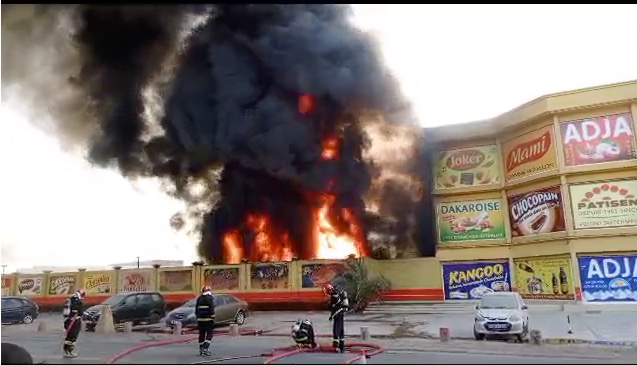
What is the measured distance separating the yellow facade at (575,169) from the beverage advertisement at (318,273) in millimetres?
7592

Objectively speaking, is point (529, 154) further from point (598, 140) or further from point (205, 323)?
point (205, 323)

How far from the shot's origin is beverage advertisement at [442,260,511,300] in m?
26.8

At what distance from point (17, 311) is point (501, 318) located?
21072 mm

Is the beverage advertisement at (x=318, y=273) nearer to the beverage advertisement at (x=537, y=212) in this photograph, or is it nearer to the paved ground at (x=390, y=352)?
the beverage advertisement at (x=537, y=212)

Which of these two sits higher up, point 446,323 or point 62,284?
point 62,284

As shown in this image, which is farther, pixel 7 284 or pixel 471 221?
pixel 7 284

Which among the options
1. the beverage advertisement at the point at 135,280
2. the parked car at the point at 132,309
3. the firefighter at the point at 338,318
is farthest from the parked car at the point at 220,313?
the beverage advertisement at the point at 135,280

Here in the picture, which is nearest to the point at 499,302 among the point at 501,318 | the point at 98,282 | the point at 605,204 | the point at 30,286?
the point at 501,318

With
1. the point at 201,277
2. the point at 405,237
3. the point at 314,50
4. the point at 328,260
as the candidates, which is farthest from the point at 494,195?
the point at 201,277

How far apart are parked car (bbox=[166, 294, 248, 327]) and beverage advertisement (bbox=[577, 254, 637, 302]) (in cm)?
1527

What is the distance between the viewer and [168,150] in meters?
32.9

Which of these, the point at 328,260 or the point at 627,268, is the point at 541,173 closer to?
the point at 627,268

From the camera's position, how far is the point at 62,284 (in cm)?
3153

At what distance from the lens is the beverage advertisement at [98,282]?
30812mm
